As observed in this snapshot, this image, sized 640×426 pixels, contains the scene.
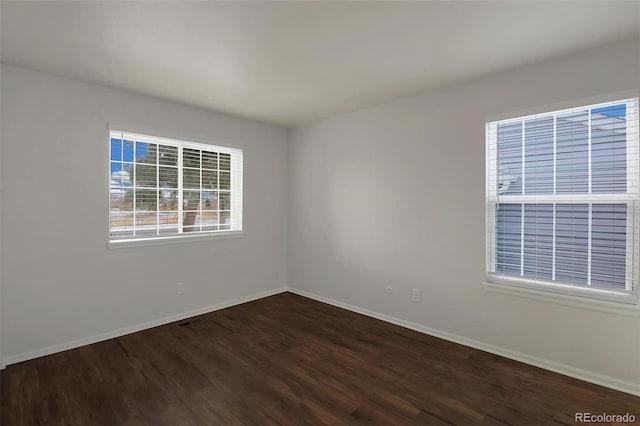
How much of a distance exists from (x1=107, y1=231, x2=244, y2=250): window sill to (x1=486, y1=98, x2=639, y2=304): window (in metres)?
3.14

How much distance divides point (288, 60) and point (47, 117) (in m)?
2.30

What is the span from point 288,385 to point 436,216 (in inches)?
84.5

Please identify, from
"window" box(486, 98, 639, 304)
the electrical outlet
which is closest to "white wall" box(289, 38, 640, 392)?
"window" box(486, 98, 639, 304)

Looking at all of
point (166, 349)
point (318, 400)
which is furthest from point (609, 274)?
point (166, 349)

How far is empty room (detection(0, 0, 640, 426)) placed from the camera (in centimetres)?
203

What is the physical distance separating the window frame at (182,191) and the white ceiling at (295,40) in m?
0.57

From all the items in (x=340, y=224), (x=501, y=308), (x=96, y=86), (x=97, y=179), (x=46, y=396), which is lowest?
(x=46, y=396)

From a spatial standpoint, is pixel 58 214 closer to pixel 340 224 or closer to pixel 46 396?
pixel 46 396

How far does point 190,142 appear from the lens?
12.3 feet

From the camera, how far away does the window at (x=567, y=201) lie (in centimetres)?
225

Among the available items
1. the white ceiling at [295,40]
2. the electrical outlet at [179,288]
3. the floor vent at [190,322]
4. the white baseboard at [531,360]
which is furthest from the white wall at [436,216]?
the electrical outlet at [179,288]

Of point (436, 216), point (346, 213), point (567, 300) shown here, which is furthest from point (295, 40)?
point (567, 300)

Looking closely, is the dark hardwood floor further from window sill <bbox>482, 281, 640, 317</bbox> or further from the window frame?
the window frame

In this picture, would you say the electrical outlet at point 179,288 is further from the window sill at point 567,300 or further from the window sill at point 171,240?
the window sill at point 567,300
